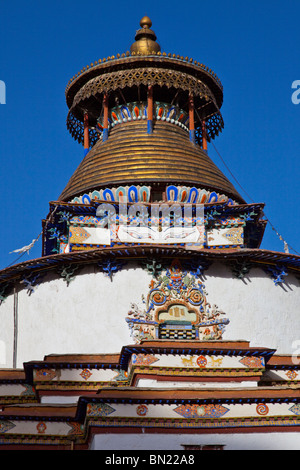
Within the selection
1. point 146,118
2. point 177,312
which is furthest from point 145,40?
point 177,312

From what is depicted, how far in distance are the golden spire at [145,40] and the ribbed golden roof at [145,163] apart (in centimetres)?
355

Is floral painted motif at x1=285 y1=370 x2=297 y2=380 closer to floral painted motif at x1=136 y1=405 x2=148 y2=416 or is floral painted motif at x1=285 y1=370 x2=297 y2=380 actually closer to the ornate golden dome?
floral painted motif at x1=136 y1=405 x2=148 y2=416

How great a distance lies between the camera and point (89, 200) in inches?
997

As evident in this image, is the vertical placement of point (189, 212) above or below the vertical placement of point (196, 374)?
above

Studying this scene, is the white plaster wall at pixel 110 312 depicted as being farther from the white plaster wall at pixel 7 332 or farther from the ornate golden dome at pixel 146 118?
the ornate golden dome at pixel 146 118

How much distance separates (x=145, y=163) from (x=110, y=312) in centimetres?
631

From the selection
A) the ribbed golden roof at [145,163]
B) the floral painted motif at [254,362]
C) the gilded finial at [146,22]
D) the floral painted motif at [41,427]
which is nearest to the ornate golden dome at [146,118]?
the ribbed golden roof at [145,163]

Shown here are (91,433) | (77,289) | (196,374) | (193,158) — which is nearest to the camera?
(91,433)

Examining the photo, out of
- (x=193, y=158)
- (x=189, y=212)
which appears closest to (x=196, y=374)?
(x=189, y=212)

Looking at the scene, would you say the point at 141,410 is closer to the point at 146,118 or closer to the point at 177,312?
the point at 177,312

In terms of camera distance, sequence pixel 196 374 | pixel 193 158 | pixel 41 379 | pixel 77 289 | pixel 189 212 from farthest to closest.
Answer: pixel 193 158, pixel 189 212, pixel 77 289, pixel 41 379, pixel 196 374

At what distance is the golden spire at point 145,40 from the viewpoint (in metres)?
30.1

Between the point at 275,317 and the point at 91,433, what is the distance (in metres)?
7.48
